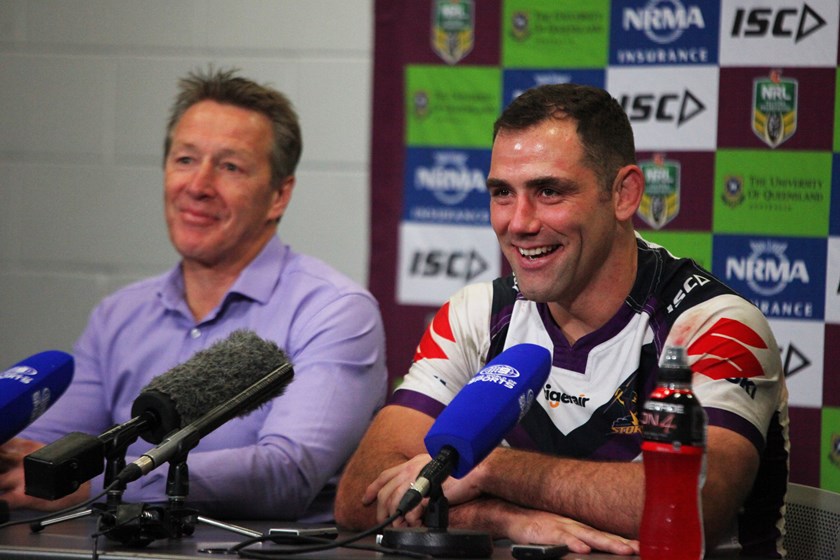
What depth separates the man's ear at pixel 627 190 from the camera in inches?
76.8

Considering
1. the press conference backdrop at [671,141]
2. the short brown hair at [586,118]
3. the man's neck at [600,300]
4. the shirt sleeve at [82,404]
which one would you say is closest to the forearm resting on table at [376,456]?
the man's neck at [600,300]

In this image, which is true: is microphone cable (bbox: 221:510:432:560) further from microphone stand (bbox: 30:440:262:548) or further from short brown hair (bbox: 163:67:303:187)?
short brown hair (bbox: 163:67:303:187)

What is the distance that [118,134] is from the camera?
3.35 meters

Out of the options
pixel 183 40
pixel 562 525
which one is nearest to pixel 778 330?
pixel 562 525

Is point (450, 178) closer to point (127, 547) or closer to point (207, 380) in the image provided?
point (207, 380)

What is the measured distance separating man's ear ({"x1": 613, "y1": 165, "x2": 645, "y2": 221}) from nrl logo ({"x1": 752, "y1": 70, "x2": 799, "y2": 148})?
101 centimetres

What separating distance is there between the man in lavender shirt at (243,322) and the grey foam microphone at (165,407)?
1.77 ft

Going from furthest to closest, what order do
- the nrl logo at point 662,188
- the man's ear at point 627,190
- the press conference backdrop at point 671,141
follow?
the nrl logo at point 662,188
the press conference backdrop at point 671,141
the man's ear at point 627,190

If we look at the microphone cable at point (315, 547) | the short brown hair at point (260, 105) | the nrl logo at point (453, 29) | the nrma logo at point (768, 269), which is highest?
the nrl logo at point (453, 29)

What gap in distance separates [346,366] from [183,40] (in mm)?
1522

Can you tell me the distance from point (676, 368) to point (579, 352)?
0.67m

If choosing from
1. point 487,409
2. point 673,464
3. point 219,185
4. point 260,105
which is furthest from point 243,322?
point 673,464

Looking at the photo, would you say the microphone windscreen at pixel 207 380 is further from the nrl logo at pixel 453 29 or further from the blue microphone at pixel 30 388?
the nrl logo at pixel 453 29

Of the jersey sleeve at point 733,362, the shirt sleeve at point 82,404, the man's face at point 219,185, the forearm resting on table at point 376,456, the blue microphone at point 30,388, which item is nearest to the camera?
the blue microphone at point 30,388
